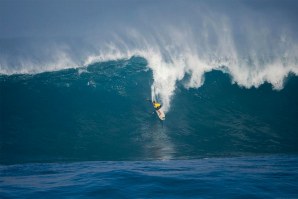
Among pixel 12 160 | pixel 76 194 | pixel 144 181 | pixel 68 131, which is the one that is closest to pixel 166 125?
pixel 68 131

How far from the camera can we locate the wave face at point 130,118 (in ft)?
34.7

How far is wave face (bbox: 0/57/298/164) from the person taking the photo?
34.7 ft

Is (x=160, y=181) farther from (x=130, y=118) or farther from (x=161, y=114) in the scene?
(x=130, y=118)

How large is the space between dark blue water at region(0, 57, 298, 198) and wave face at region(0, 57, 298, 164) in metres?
0.04

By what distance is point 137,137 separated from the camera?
11.7 metres

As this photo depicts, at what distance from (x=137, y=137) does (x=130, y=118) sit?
1.86 metres

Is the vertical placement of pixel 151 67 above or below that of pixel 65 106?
above

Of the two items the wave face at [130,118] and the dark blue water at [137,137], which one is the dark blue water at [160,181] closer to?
the dark blue water at [137,137]

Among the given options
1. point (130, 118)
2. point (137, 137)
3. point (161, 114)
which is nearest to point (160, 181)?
point (137, 137)

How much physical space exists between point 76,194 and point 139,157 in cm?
433

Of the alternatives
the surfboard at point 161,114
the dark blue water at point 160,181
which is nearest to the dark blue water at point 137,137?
the dark blue water at point 160,181

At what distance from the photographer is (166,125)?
1261 cm

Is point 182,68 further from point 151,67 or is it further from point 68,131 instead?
point 68,131

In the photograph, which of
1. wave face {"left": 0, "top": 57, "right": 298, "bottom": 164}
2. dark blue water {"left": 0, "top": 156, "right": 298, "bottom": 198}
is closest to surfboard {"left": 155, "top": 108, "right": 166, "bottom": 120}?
wave face {"left": 0, "top": 57, "right": 298, "bottom": 164}
